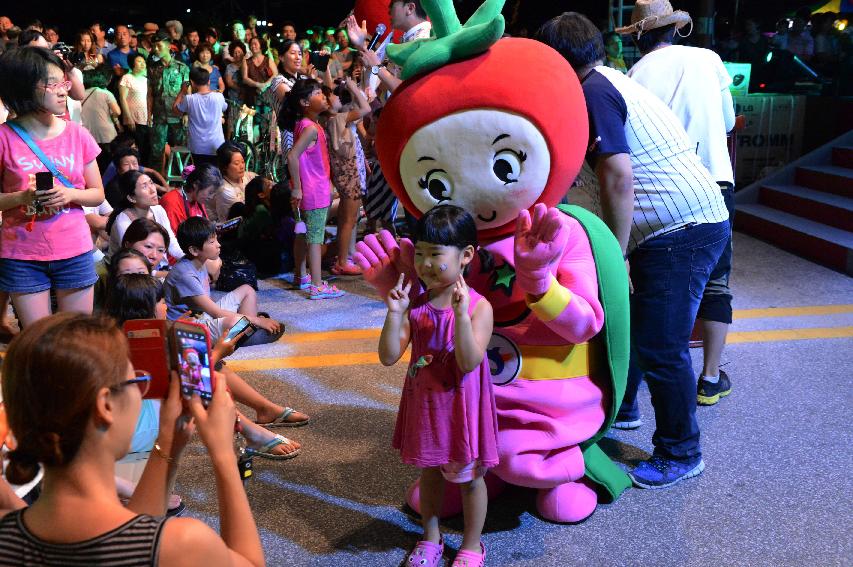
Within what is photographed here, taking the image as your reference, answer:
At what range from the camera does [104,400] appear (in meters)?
1.57

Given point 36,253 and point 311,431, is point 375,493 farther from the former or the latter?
point 36,253

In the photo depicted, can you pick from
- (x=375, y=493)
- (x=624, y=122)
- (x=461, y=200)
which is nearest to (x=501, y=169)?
(x=461, y=200)

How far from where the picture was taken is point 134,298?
3.43m

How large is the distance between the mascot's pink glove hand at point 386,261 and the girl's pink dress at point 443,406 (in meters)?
0.23

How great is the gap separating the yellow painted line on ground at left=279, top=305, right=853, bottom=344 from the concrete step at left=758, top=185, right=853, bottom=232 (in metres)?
1.84

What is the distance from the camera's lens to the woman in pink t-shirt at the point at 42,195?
12.0 feet

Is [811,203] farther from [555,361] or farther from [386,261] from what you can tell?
[386,261]

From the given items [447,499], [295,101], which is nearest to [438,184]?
[447,499]

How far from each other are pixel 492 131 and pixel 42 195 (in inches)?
78.9

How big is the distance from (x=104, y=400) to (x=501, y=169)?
5.54 ft

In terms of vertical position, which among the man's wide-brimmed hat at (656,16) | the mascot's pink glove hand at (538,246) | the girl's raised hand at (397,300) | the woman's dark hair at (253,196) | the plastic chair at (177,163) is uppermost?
the man's wide-brimmed hat at (656,16)

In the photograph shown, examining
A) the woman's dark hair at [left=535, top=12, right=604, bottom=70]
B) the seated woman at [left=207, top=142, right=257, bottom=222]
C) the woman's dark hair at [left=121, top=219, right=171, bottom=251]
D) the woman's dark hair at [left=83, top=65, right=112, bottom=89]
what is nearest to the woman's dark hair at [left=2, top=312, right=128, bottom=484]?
the woman's dark hair at [left=535, top=12, right=604, bottom=70]

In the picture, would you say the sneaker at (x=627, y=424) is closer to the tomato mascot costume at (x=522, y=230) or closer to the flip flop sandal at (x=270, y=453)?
the tomato mascot costume at (x=522, y=230)

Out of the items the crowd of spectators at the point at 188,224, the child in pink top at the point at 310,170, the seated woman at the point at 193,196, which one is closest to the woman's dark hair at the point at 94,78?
the crowd of spectators at the point at 188,224
